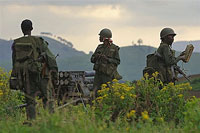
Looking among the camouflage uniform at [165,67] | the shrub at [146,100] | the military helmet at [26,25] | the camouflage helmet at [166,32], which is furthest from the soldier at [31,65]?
the camouflage helmet at [166,32]

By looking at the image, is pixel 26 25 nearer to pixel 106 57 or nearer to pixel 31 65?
pixel 31 65

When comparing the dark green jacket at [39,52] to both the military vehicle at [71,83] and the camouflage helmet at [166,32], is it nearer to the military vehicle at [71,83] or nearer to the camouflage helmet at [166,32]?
the camouflage helmet at [166,32]

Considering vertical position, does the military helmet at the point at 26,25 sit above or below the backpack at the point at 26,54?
above

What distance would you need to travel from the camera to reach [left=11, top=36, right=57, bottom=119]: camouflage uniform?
9.90 m

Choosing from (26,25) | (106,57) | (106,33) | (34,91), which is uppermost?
(26,25)

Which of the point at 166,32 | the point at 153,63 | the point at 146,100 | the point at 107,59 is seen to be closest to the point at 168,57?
the point at 153,63

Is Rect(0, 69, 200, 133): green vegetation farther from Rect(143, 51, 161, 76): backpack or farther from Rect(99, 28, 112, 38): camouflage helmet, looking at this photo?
Rect(99, 28, 112, 38): camouflage helmet

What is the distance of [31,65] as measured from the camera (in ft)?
32.4

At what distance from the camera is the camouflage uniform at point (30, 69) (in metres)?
9.90

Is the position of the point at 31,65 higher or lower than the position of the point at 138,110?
higher

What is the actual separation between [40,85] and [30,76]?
0.83 ft

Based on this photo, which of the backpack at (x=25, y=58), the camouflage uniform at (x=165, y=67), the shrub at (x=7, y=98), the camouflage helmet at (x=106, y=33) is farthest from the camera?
the camouflage helmet at (x=106, y=33)

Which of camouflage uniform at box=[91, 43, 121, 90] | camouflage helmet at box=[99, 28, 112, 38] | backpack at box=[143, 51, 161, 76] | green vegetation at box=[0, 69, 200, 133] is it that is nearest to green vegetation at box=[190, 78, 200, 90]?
camouflage uniform at box=[91, 43, 121, 90]

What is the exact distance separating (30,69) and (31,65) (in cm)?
7
